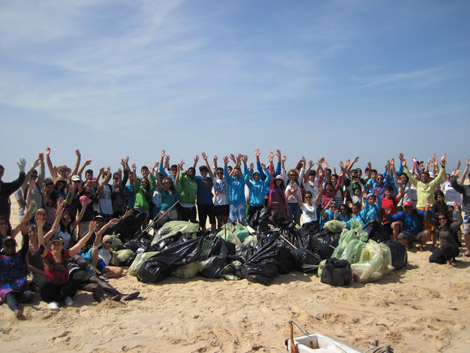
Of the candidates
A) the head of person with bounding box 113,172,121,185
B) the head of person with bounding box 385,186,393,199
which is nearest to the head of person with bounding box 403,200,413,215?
the head of person with bounding box 385,186,393,199

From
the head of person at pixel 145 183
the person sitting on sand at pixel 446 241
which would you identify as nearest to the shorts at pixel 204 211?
the head of person at pixel 145 183

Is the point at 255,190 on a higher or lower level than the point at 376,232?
higher

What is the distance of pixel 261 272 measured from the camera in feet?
19.4

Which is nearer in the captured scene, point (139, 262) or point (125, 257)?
point (139, 262)

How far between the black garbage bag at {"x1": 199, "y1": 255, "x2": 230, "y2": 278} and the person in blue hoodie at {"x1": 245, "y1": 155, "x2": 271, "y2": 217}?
234 centimetres

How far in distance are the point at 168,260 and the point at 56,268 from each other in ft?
5.45

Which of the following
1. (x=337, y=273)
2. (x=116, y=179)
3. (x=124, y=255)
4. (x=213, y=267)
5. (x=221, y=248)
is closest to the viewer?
(x=337, y=273)

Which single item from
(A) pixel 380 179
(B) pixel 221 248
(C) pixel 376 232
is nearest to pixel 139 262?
(B) pixel 221 248

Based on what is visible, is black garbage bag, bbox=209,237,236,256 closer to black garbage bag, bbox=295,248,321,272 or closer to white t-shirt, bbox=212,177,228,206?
black garbage bag, bbox=295,248,321,272

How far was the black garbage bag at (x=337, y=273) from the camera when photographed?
571 centimetres

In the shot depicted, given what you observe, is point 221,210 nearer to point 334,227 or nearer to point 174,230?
point 174,230

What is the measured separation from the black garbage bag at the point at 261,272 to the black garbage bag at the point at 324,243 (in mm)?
1004

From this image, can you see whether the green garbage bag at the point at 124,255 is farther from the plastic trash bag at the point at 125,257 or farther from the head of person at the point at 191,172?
the head of person at the point at 191,172

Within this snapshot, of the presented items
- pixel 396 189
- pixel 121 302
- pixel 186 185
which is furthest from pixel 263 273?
pixel 396 189
